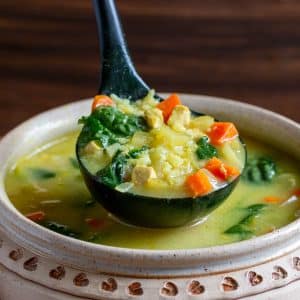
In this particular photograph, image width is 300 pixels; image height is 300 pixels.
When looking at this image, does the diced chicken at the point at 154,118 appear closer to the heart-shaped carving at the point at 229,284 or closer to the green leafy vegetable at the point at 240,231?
the green leafy vegetable at the point at 240,231

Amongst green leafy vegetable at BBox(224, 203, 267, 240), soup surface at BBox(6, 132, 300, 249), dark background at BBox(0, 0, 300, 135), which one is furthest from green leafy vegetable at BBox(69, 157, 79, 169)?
dark background at BBox(0, 0, 300, 135)

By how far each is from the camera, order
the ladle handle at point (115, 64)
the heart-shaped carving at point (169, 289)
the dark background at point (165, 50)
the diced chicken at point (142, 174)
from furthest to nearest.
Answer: the dark background at point (165, 50) → the ladle handle at point (115, 64) → the diced chicken at point (142, 174) → the heart-shaped carving at point (169, 289)

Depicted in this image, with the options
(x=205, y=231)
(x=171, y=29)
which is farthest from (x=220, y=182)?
(x=171, y=29)

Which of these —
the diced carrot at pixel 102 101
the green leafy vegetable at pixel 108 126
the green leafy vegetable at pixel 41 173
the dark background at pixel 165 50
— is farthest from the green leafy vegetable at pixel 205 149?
the dark background at pixel 165 50

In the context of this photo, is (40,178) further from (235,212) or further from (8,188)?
(235,212)

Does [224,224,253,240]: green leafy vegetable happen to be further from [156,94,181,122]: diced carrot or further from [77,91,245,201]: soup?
[156,94,181,122]: diced carrot
